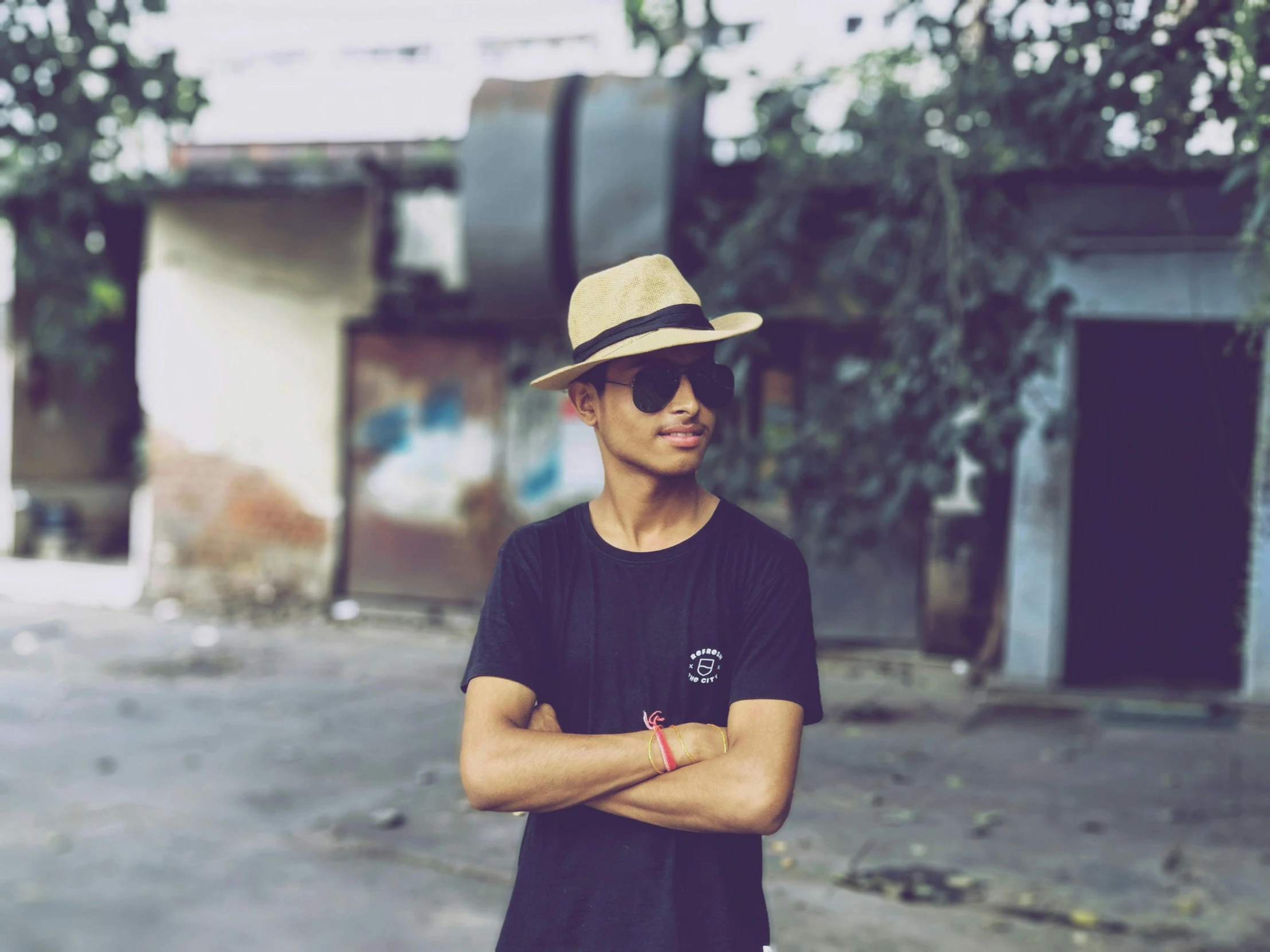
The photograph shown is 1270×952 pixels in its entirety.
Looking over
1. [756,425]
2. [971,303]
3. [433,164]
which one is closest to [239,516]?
[433,164]

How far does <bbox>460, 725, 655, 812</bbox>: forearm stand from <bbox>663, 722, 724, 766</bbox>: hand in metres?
0.04

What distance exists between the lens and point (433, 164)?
9.85 m

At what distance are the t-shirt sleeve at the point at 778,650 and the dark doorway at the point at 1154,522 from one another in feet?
23.3

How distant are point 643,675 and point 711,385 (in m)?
0.47

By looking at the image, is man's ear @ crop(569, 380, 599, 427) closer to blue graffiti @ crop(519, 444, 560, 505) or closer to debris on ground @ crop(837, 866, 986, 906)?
debris on ground @ crop(837, 866, 986, 906)

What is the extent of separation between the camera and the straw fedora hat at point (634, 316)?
194cm

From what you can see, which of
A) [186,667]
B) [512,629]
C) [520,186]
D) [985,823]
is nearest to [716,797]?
[512,629]

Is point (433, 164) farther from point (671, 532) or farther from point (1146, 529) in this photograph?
point (671, 532)

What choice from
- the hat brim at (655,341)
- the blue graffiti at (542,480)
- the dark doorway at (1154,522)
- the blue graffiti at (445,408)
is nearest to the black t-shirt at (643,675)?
the hat brim at (655,341)

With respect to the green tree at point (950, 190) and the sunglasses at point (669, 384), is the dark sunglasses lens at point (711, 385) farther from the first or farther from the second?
the green tree at point (950, 190)

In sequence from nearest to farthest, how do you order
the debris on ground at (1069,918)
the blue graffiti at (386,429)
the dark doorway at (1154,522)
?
the debris on ground at (1069,918) → the dark doorway at (1154,522) → the blue graffiti at (386,429)

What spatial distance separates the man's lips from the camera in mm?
1962

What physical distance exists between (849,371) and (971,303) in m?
0.69

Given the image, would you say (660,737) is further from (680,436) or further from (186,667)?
(186,667)
